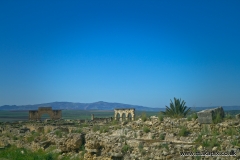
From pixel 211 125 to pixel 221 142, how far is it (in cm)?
164

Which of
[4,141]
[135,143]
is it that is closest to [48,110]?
[4,141]

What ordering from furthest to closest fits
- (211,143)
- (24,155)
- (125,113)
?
(125,113)
(24,155)
(211,143)

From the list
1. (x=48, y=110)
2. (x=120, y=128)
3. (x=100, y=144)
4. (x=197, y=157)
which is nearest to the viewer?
(x=197, y=157)

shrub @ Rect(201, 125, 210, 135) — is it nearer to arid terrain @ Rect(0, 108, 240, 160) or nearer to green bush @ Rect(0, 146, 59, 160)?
arid terrain @ Rect(0, 108, 240, 160)

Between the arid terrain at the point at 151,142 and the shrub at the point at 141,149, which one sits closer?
the arid terrain at the point at 151,142

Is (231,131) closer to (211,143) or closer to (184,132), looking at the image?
(211,143)

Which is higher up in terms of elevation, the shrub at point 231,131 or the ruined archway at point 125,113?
the shrub at point 231,131

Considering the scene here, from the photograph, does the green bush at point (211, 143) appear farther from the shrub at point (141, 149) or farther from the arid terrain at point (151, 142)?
the shrub at point (141, 149)

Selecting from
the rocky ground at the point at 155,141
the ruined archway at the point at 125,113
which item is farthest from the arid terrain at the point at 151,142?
the ruined archway at the point at 125,113

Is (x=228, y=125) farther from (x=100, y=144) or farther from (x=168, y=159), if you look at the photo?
(x=100, y=144)

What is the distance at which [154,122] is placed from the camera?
11812 millimetres

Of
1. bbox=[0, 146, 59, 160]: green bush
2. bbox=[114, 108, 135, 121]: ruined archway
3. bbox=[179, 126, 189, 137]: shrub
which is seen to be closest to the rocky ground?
bbox=[179, 126, 189, 137]: shrub

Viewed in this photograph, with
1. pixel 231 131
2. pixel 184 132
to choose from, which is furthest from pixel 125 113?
pixel 231 131

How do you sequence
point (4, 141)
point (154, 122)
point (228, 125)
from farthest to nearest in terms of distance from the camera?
point (4, 141), point (154, 122), point (228, 125)
